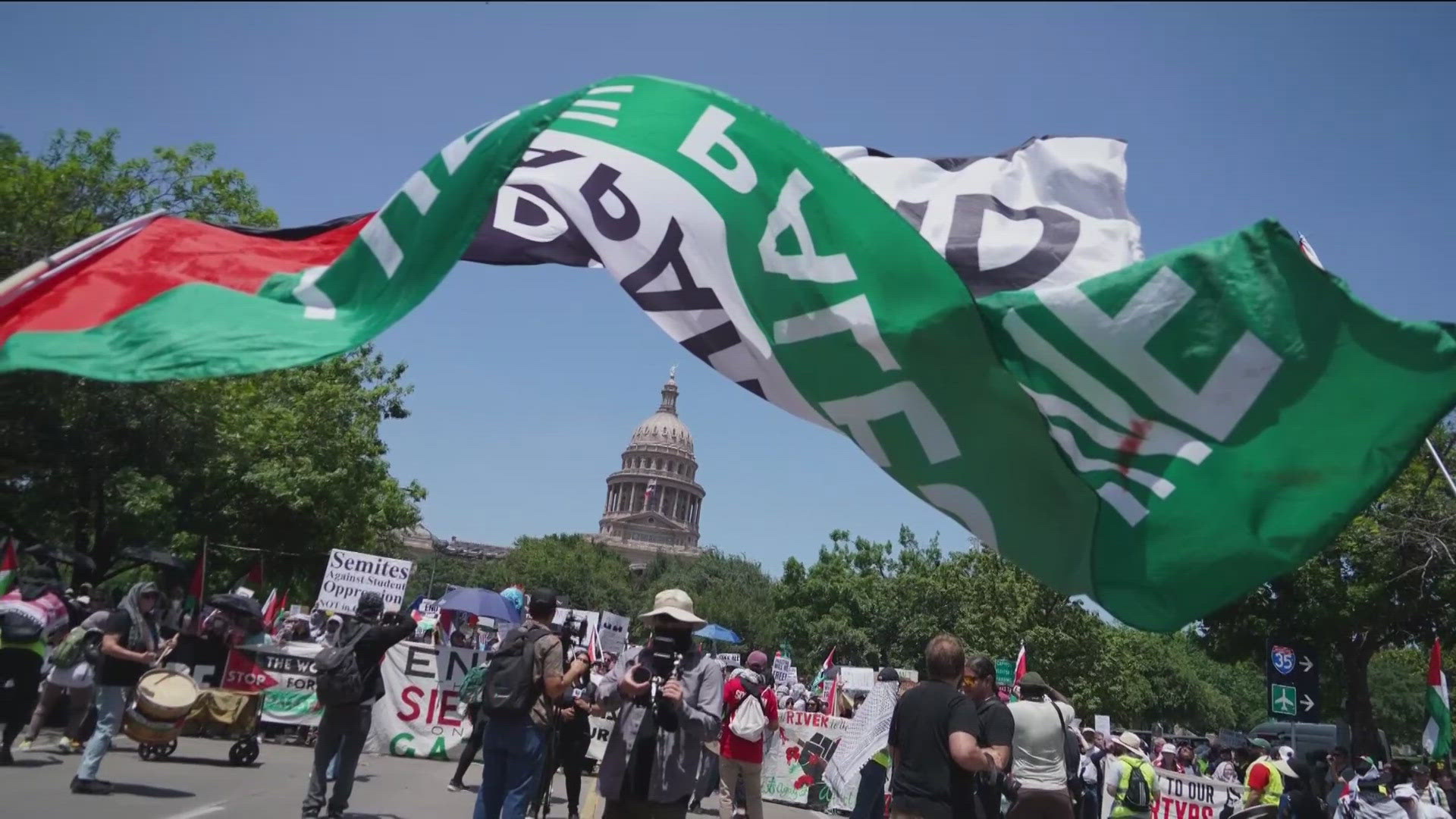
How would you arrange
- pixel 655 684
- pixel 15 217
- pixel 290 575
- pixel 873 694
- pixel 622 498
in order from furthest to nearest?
pixel 622 498 < pixel 290 575 < pixel 15 217 < pixel 873 694 < pixel 655 684

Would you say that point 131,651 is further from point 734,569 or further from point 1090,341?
point 734,569

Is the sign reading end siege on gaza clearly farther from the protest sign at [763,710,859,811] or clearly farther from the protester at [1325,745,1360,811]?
the protester at [1325,745,1360,811]

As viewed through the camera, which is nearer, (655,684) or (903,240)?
(903,240)

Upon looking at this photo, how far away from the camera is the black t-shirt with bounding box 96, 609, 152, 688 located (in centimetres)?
897

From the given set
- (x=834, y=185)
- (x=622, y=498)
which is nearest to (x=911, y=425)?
(x=834, y=185)

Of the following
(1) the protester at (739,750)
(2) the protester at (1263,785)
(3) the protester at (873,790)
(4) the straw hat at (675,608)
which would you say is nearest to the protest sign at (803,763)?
(3) the protester at (873,790)

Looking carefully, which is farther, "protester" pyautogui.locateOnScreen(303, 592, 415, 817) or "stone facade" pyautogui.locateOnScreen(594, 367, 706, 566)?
"stone facade" pyautogui.locateOnScreen(594, 367, 706, 566)

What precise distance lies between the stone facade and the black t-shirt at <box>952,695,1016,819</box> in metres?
133

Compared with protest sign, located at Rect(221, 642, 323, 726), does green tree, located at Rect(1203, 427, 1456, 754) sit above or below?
above

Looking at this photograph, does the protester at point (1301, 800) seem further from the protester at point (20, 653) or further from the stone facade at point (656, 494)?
the stone facade at point (656, 494)

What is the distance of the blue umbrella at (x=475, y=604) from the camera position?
23.3m

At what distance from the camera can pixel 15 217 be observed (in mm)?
19969

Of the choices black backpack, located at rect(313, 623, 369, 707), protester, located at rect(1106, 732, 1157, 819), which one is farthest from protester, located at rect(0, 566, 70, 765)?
protester, located at rect(1106, 732, 1157, 819)

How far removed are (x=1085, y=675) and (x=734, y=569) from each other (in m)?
61.9
